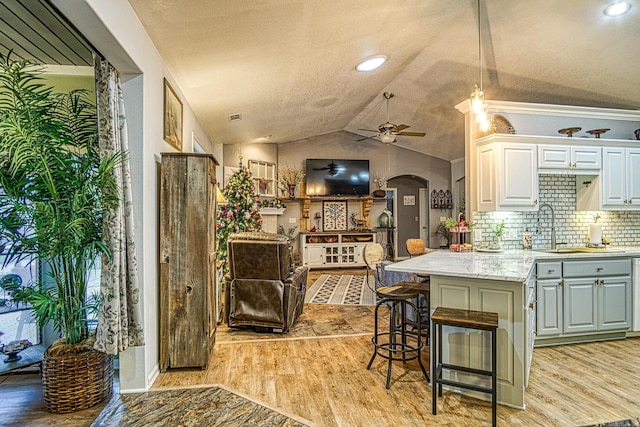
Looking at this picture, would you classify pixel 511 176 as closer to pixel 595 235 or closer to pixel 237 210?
pixel 595 235

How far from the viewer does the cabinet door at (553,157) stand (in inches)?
157

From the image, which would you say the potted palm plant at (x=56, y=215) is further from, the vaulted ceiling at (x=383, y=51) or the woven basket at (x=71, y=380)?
the vaulted ceiling at (x=383, y=51)

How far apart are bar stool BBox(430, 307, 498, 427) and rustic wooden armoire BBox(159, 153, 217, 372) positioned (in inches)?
73.3

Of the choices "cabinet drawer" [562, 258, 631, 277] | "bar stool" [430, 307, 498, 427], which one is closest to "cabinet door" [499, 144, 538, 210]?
"cabinet drawer" [562, 258, 631, 277]

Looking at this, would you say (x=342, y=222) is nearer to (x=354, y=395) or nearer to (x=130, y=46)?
(x=354, y=395)

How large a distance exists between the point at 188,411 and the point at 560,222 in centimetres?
450

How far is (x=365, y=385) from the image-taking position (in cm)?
279

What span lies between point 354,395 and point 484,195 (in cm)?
268

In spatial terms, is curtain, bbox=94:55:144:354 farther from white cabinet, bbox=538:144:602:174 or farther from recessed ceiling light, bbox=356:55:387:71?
white cabinet, bbox=538:144:602:174

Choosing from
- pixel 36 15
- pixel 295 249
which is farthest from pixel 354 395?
pixel 295 249

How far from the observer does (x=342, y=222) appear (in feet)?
29.8

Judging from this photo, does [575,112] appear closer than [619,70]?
No

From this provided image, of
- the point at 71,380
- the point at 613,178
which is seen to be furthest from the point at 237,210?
the point at 613,178

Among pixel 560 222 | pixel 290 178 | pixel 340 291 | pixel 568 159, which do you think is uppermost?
pixel 290 178
